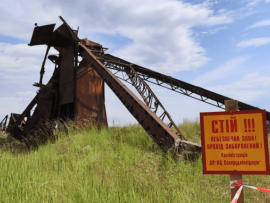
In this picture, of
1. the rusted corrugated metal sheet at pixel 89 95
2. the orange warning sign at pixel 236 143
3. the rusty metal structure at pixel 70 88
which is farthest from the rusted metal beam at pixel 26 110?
the orange warning sign at pixel 236 143

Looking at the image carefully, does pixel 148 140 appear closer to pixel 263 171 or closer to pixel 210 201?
pixel 210 201

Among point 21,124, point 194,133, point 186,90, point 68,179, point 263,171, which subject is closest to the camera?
point 263,171

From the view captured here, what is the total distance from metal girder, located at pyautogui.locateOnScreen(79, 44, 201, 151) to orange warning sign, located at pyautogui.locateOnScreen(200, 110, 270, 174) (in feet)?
8.40

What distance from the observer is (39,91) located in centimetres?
1105

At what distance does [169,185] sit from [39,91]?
9.11 metres

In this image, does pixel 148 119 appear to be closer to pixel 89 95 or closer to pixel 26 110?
pixel 89 95

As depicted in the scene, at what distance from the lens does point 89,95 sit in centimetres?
1042

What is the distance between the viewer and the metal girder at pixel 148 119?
5.54 meters

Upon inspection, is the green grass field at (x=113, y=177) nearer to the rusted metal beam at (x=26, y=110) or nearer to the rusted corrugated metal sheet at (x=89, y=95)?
the rusted corrugated metal sheet at (x=89, y=95)

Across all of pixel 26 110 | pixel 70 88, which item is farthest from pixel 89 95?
pixel 26 110

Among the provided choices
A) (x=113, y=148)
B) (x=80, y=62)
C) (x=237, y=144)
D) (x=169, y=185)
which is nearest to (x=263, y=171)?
(x=237, y=144)

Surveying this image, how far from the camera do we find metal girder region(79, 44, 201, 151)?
18.2ft

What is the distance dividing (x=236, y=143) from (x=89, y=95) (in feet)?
27.6

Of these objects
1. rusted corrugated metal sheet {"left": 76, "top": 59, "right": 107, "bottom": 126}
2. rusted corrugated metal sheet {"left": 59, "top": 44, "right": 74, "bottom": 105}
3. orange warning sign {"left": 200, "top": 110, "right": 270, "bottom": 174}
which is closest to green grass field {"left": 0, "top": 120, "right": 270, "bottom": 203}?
orange warning sign {"left": 200, "top": 110, "right": 270, "bottom": 174}
